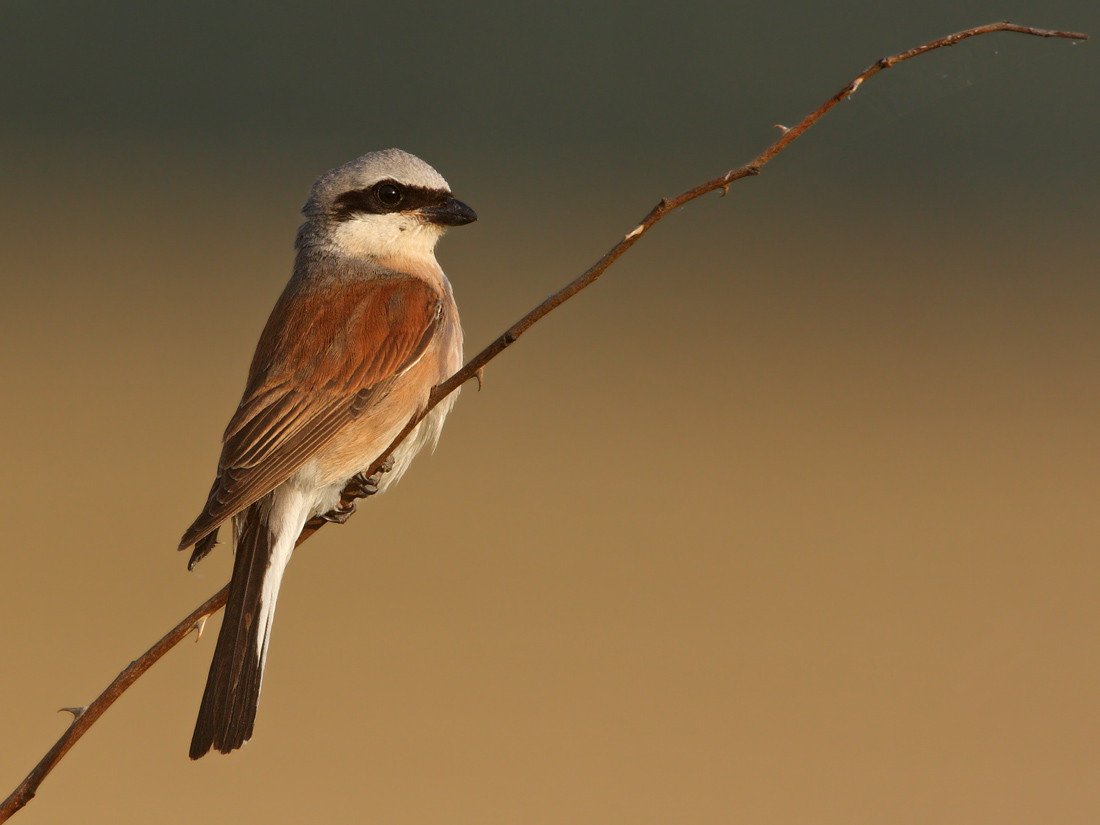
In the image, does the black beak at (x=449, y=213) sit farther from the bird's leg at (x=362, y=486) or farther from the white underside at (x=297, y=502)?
the bird's leg at (x=362, y=486)

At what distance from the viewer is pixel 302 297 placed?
349 centimetres

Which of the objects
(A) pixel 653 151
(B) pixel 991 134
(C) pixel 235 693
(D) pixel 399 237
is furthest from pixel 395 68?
(C) pixel 235 693


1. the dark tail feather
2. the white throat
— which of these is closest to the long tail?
the dark tail feather

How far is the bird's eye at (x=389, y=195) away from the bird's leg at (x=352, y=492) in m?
0.80

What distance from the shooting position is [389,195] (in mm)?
3621

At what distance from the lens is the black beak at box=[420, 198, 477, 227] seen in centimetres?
357

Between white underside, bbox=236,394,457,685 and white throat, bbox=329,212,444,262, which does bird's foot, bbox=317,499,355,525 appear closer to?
white underside, bbox=236,394,457,685

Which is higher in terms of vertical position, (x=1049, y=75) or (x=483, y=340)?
(x=1049, y=75)

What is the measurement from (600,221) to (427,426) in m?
9.57

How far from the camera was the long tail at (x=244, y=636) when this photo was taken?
249cm

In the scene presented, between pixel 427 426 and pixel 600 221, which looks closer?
pixel 427 426

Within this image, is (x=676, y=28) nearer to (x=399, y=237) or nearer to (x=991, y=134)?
(x=991, y=134)

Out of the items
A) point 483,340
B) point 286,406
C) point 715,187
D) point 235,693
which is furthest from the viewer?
point 483,340

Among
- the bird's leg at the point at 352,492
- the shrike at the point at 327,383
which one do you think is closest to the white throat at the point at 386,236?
the shrike at the point at 327,383
